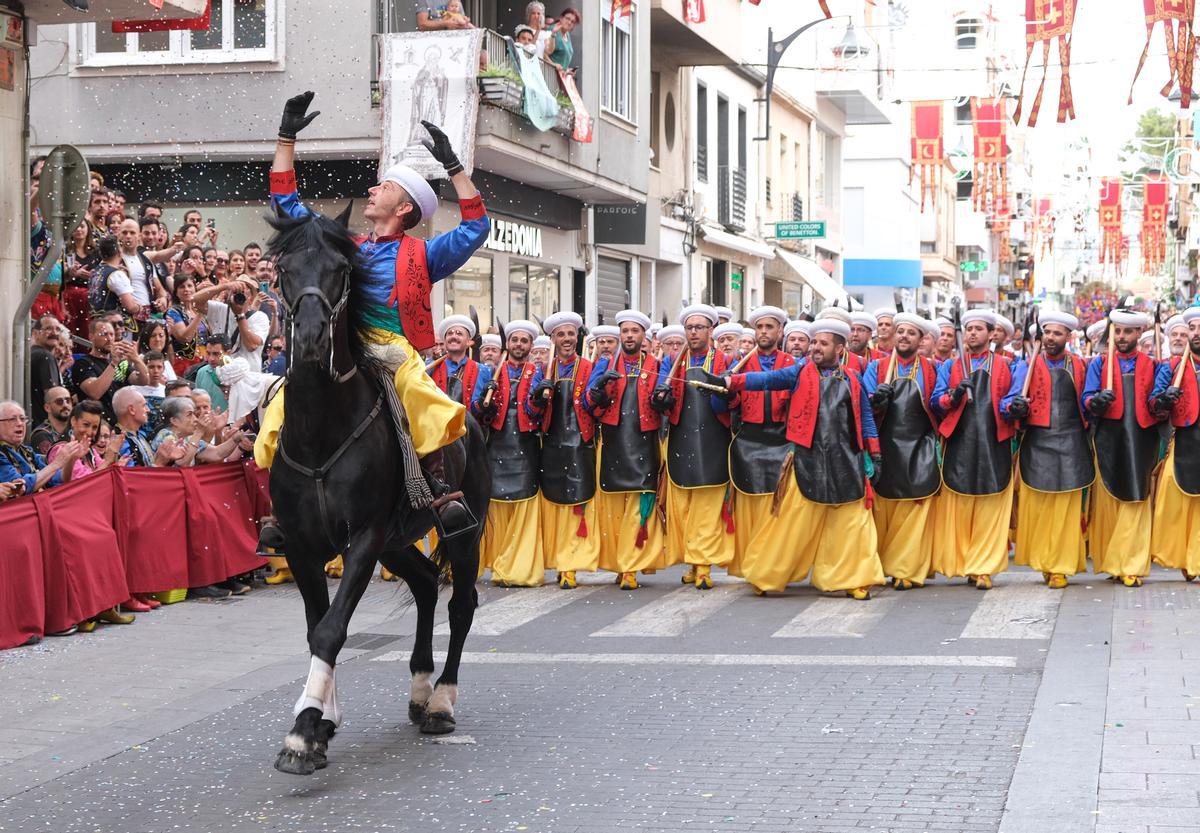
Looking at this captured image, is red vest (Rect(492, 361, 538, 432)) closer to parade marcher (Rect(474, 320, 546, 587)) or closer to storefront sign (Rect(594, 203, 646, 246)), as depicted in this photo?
parade marcher (Rect(474, 320, 546, 587))

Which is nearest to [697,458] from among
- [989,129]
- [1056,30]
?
[1056,30]

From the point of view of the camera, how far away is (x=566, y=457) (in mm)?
12969

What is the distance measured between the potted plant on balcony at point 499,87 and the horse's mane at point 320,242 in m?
13.9

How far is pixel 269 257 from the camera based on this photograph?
6.70 metres

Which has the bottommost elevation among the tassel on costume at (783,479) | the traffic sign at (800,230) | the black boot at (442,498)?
the tassel on costume at (783,479)

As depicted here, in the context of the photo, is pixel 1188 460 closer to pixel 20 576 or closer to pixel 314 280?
pixel 314 280

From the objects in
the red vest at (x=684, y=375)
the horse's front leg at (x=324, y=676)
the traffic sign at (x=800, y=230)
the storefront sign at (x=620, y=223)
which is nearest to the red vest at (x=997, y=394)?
the red vest at (x=684, y=375)

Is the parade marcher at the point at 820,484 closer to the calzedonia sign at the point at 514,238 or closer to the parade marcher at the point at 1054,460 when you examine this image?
the parade marcher at the point at 1054,460

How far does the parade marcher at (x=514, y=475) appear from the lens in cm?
1282

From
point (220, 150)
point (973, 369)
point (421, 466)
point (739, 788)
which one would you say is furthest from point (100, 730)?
point (220, 150)

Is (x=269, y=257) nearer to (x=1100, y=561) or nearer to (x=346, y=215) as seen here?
(x=346, y=215)

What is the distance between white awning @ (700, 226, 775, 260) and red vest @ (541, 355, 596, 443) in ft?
65.7

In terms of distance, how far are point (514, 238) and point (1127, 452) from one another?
44.2 ft

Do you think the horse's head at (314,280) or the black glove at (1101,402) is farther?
Result: the black glove at (1101,402)
